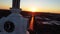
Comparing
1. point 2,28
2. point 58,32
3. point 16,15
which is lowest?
point 58,32

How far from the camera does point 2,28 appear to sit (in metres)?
4.05

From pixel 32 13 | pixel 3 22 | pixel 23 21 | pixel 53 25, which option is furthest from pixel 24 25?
pixel 32 13

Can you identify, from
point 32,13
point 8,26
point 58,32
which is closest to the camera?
point 8,26

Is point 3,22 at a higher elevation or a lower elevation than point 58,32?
higher

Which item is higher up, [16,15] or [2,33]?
[16,15]

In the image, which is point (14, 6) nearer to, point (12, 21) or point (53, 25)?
point (12, 21)

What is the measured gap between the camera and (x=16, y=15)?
4.02 metres

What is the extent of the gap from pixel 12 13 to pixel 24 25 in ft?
1.69

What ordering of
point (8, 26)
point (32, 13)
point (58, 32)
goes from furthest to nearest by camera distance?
point (32, 13) → point (58, 32) → point (8, 26)

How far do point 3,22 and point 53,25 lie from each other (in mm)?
1904

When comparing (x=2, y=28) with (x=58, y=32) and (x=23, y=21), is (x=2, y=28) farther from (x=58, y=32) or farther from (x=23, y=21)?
(x=58, y=32)

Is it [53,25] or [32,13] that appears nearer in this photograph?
[53,25]

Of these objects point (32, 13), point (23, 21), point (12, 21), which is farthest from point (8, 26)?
point (32, 13)

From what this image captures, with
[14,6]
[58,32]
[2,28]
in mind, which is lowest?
[58,32]
